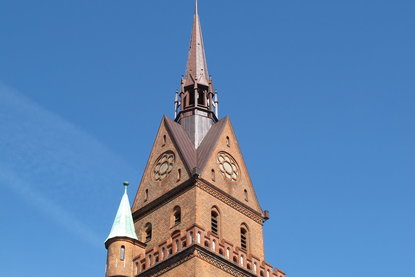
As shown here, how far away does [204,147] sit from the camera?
5322 cm

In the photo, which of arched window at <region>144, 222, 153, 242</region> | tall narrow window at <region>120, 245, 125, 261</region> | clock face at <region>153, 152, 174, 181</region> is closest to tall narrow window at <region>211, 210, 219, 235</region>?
arched window at <region>144, 222, 153, 242</region>

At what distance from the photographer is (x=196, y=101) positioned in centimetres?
5762

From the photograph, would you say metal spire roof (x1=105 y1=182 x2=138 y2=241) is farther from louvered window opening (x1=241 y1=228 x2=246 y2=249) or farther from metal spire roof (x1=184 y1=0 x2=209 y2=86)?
metal spire roof (x1=184 y1=0 x2=209 y2=86)

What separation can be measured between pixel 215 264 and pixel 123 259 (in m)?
5.69

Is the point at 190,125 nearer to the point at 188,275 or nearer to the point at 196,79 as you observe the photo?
the point at 196,79

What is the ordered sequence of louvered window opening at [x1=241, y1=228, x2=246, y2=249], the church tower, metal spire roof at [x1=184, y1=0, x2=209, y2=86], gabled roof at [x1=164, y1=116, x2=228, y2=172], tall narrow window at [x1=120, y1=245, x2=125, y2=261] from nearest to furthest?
the church tower
tall narrow window at [x1=120, y1=245, x2=125, y2=261]
louvered window opening at [x1=241, y1=228, x2=246, y2=249]
gabled roof at [x1=164, y1=116, x2=228, y2=172]
metal spire roof at [x1=184, y1=0, x2=209, y2=86]

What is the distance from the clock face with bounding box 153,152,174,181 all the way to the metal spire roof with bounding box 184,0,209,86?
7237mm

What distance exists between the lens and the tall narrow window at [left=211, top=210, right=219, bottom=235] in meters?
49.0

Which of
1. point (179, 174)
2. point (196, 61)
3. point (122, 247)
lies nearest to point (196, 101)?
point (196, 61)

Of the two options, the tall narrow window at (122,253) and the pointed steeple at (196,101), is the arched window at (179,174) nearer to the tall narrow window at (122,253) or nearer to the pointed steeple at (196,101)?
the pointed steeple at (196,101)

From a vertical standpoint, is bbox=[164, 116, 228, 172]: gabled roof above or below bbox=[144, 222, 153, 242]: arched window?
above

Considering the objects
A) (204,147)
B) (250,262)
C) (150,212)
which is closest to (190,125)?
(204,147)

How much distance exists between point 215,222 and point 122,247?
5.73 m

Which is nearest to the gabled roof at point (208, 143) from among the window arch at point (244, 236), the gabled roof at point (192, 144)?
the gabled roof at point (192, 144)
